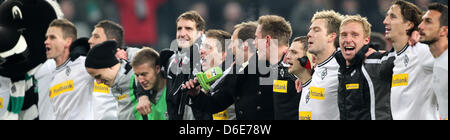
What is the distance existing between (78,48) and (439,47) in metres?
3.16

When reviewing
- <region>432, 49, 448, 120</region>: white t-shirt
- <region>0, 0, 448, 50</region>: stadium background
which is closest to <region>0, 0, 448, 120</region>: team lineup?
<region>432, 49, 448, 120</region>: white t-shirt

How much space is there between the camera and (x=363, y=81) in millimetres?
4820

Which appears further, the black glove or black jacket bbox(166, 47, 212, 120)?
the black glove

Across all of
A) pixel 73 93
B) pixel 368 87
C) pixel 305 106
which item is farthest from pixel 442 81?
pixel 73 93

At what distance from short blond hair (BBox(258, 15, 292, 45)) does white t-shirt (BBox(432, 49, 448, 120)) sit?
4.56 feet

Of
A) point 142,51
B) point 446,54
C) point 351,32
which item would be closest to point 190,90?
point 142,51

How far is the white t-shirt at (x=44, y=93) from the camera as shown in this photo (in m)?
6.09

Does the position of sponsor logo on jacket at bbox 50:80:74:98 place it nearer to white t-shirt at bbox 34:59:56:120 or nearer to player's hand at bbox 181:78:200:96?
white t-shirt at bbox 34:59:56:120

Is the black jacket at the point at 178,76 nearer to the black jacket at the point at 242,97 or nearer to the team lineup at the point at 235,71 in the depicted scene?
the team lineup at the point at 235,71

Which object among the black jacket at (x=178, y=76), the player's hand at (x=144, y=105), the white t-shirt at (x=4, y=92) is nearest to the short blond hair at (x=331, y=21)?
the black jacket at (x=178, y=76)

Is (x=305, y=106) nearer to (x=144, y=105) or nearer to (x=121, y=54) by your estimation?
(x=144, y=105)

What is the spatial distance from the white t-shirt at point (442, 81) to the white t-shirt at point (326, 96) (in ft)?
2.83

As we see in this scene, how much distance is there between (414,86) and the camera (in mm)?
A: 4574

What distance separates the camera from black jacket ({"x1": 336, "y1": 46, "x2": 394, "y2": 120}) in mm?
4785
